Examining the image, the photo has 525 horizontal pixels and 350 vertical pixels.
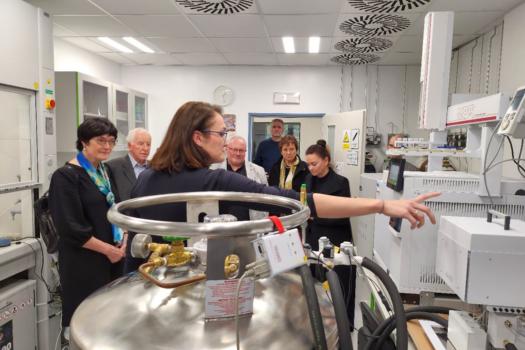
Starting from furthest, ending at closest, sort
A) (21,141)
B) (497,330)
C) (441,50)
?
(21,141) < (441,50) < (497,330)

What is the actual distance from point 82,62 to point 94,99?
935mm

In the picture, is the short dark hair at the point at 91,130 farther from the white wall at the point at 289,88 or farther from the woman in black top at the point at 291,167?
the white wall at the point at 289,88

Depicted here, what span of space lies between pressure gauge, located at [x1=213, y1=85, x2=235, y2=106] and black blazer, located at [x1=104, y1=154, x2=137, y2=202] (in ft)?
8.54

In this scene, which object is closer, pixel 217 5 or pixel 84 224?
pixel 84 224

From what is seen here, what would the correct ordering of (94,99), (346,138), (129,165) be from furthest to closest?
(346,138) → (94,99) → (129,165)

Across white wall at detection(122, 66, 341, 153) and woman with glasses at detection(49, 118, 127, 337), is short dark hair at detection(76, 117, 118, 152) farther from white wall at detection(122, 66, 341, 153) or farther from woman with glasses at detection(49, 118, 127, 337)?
white wall at detection(122, 66, 341, 153)

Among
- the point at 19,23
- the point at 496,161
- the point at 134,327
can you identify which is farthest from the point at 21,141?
the point at 496,161

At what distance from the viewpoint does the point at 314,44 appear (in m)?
3.94

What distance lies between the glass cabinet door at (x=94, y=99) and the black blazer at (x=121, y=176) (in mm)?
1059

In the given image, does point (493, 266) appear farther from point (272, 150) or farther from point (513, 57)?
point (272, 150)

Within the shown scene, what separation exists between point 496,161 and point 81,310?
54.8 inches

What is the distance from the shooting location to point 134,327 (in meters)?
0.65

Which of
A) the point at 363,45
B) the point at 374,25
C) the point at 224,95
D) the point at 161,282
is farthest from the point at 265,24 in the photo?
the point at 161,282

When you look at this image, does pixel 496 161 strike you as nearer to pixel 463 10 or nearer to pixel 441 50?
pixel 441 50
